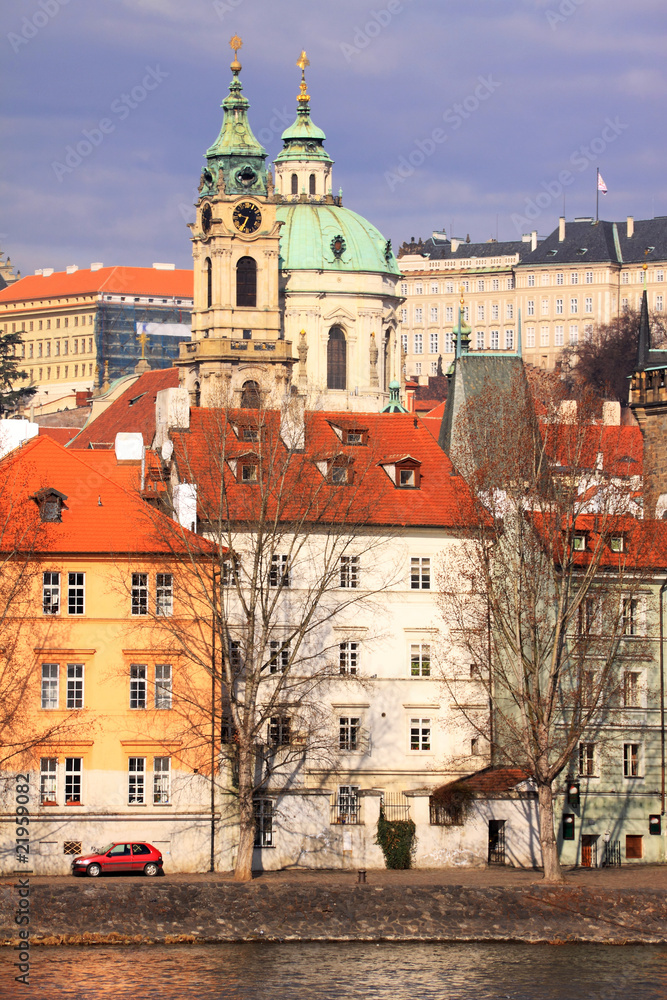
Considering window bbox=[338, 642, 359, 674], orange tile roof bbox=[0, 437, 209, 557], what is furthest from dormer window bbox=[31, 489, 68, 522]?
window bbox=[338, 642, 359, 674]

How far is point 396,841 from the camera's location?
172ft

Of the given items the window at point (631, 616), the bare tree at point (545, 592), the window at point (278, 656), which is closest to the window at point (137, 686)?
the window at point (278, 656)

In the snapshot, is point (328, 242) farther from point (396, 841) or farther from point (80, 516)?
point (396, 841)

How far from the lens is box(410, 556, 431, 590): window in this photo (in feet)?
182

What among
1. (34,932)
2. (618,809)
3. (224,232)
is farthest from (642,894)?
(224,232)

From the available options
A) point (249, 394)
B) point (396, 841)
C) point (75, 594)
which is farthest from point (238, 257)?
point (396, 841)

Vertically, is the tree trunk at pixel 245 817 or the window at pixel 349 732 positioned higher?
the window at pixel 349 732

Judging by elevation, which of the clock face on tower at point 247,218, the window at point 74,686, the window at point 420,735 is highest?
the clock face on tower at point 247,218

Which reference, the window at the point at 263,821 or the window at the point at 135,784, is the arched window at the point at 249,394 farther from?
the window at the point at 135,784

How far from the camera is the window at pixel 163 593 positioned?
5172 centimetres

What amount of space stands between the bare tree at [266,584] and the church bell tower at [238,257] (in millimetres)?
54675

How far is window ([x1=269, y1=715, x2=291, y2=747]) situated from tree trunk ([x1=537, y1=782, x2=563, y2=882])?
6.77 m

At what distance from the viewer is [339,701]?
178 feet

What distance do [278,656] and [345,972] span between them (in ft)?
35.0
